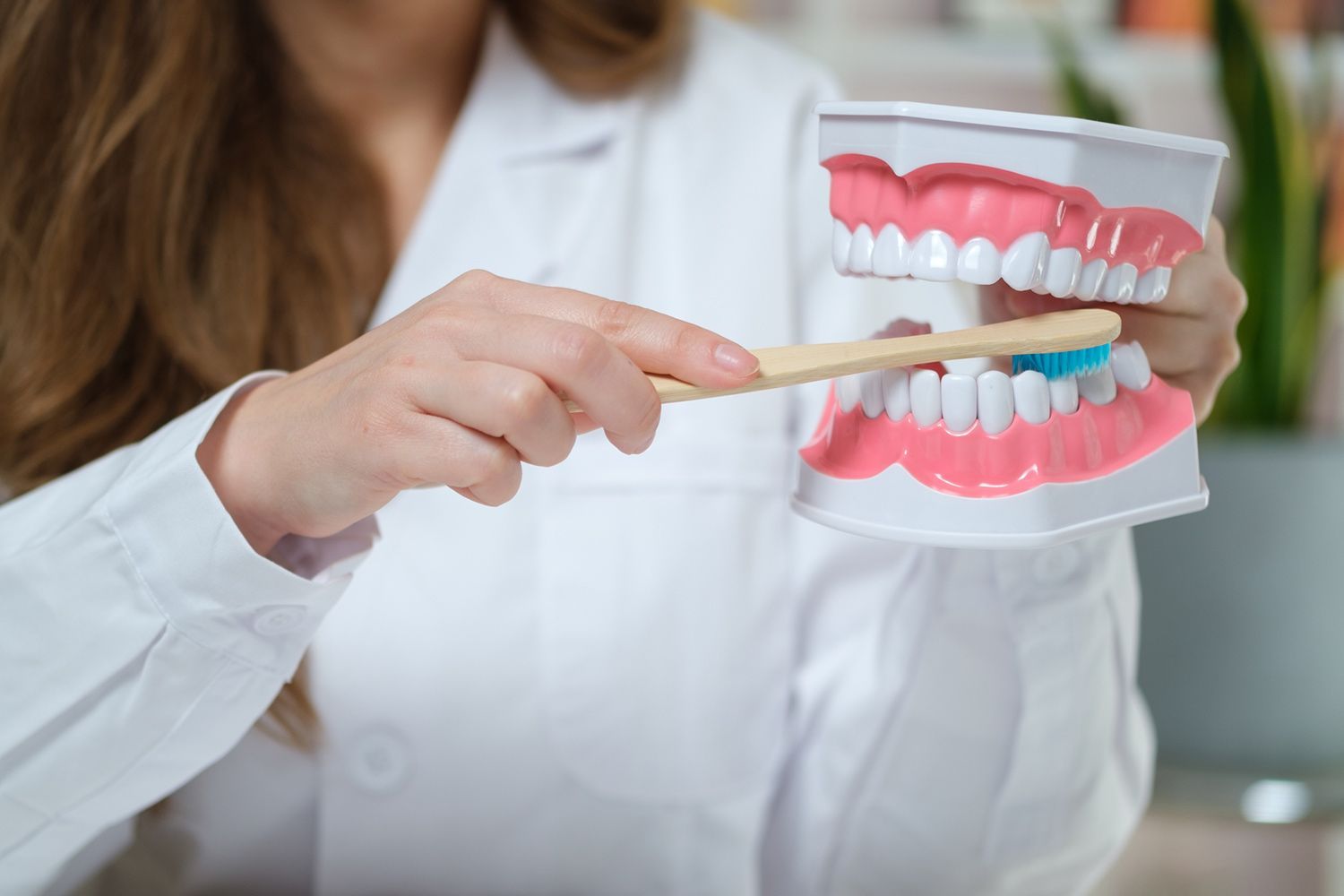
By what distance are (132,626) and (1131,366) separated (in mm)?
440

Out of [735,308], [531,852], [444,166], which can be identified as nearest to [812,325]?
[735,308]

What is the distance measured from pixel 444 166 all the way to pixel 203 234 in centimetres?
16

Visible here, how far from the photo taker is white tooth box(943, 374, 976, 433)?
1.49ft

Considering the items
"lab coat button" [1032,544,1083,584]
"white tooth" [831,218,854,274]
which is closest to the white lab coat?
"lab coat button" [1032,544,1083,584]

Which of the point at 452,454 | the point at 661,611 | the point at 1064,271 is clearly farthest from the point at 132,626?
the point at 1064,271

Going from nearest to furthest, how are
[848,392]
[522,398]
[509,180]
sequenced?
[522,398] → [848,392] → [509,180]

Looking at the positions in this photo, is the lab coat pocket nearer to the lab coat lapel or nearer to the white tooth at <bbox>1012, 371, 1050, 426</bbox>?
the lab coat lapel

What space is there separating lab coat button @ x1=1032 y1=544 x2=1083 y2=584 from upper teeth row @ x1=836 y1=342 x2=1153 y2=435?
0.41 feet

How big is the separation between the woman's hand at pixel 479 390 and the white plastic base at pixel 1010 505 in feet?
0.27

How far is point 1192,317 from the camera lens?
0.52 m

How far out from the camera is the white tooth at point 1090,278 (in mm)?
454

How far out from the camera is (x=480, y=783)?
2.32 feet

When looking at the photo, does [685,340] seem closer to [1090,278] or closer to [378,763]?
[1090,278]

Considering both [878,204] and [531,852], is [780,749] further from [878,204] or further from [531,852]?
[878,204]
